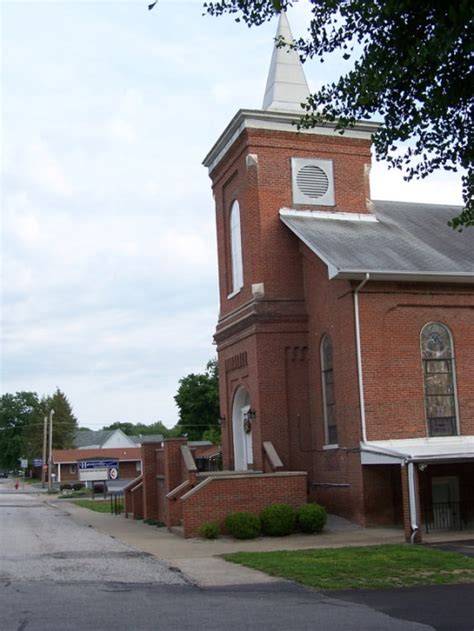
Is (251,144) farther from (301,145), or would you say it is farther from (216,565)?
(216,565)

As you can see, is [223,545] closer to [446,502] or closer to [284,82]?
[446,502]

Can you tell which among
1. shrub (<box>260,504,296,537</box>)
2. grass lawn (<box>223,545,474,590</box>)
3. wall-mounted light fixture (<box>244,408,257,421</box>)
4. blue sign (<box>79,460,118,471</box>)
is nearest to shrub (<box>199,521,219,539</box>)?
shrub (<box>260,504,296,537</box>)

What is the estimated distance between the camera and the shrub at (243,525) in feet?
66.3

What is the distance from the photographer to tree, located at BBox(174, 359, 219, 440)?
7412 cm

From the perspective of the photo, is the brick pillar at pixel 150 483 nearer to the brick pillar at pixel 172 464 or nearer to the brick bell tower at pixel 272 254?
the brick bell tower at pixel 272 254

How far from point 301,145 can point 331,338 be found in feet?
21.9

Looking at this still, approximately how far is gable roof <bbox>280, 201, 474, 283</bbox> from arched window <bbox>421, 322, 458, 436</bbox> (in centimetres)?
160

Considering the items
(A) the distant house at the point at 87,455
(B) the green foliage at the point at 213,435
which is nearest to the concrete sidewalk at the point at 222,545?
(B) the green foliage at the point at 213,435

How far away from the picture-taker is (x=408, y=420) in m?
22.0

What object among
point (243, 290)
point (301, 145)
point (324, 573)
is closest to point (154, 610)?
point (324, 573)

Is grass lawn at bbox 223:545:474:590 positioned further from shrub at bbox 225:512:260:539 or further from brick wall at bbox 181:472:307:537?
brick wall at bbox 181:472:307:537

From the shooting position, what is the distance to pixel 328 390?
78.6 feet

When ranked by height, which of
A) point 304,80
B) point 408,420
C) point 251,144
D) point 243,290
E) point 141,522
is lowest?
point 141,522

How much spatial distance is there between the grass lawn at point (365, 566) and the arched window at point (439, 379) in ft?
19.5
